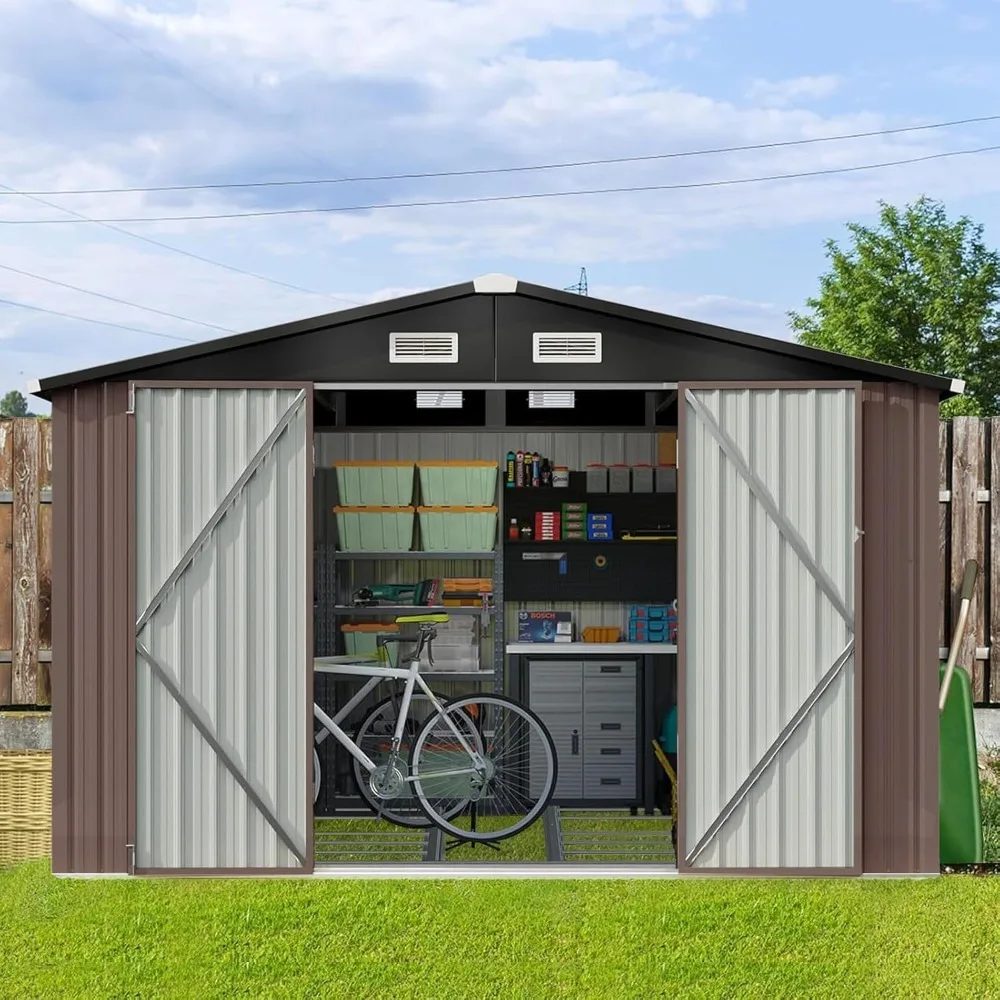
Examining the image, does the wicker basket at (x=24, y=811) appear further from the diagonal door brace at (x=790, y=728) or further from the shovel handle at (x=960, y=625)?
the shovel handle at (x=960, y=625)

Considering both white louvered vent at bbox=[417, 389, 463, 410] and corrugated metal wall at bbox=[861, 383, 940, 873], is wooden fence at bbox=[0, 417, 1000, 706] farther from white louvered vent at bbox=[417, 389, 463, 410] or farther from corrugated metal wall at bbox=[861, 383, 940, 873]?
white louvered vent at bbox=[417, 389, 463, 410]

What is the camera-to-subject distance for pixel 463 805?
6.41m

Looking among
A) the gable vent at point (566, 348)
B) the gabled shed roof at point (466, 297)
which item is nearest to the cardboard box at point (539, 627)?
the gable vent at point (566, 348)

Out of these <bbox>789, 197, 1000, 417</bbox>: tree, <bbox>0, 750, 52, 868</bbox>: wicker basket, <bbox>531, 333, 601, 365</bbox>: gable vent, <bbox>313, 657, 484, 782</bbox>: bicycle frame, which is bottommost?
<bbox>0, 750, 52, 868</bbox>: wicker basket

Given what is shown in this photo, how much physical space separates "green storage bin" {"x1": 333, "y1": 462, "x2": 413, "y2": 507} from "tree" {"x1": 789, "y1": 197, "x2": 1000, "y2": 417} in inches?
511

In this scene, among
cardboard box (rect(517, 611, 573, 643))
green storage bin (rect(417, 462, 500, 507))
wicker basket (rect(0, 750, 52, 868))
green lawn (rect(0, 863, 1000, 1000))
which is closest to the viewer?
green lawn (rect(0, 863, 1000, 1000))

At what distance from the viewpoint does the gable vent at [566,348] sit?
18.2 feet

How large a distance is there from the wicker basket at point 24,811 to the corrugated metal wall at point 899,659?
161 inches

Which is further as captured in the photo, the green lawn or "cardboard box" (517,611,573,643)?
"cardboard box" (517,611,573,643)

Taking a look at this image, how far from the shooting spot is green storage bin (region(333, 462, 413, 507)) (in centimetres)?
714

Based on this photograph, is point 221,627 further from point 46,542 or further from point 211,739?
point 46,542

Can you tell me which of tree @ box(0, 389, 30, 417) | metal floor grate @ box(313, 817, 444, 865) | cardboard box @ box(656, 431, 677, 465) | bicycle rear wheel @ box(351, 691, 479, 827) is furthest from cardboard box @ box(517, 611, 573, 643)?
tree @ box(0, 389, 30, 417)

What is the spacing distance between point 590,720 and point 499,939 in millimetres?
2090

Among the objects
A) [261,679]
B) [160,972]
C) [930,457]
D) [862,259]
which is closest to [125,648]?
[261,679]
